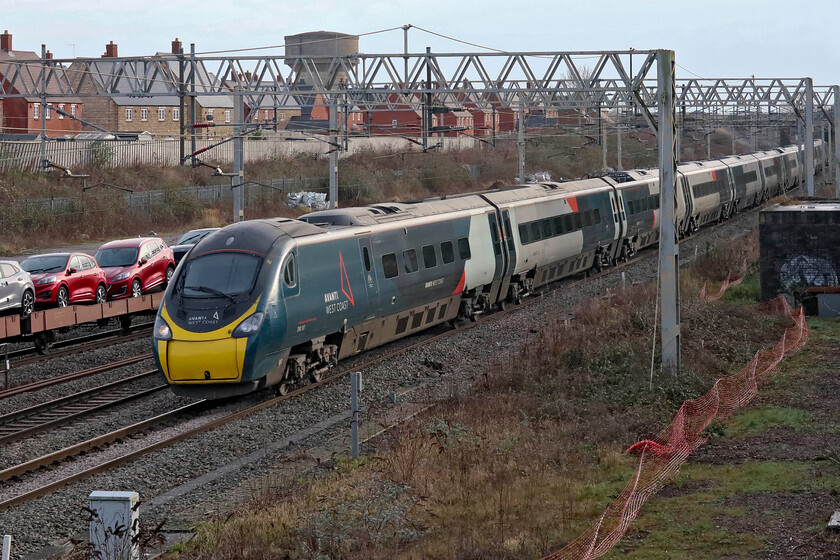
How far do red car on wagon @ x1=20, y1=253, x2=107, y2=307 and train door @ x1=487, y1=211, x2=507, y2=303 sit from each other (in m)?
9.42

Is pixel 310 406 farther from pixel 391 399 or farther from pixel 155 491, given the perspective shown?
pixel 155 491

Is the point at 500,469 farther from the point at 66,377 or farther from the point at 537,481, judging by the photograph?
the point at 66,377

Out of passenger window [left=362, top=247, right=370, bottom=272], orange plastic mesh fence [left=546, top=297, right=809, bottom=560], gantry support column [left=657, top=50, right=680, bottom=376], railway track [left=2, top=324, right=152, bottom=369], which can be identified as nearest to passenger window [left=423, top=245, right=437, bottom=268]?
passenger window [left=362, top=247, right=370, bottom=272]

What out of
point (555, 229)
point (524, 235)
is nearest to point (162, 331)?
point (524, 235)

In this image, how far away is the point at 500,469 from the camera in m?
12.4

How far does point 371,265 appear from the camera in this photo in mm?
19656

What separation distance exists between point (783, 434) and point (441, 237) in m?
10.1

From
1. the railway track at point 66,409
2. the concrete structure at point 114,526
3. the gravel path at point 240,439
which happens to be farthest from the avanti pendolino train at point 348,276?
the concrete structure at point 114,526

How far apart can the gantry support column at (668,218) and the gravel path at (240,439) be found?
134 inches

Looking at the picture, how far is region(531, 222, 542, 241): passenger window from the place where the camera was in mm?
27516

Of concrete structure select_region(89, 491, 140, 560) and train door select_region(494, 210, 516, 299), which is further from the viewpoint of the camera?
train door select_region(494, 210, 516, 299)

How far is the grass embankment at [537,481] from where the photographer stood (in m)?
9.88

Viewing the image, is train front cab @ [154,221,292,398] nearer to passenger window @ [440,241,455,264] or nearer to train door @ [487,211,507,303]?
passenger window @ [440,241,455,264]

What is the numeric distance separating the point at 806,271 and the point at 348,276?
12346 millimetres
